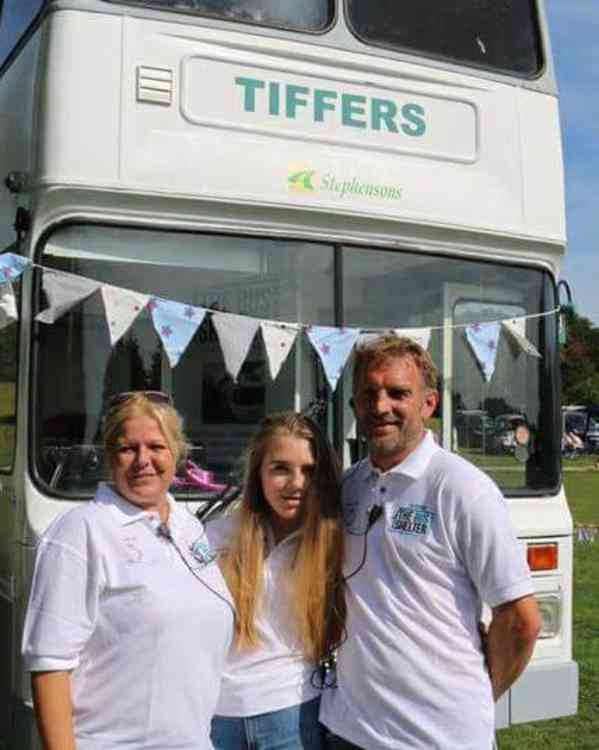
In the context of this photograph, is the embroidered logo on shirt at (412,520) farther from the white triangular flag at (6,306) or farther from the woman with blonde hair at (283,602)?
the white triangular flag at (6,306)

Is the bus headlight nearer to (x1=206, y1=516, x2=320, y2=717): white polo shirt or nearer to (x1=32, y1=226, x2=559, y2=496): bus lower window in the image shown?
(x1=32, y1=226, x2=559, y2=496): bus lower window

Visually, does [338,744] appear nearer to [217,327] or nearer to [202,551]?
[202,551]

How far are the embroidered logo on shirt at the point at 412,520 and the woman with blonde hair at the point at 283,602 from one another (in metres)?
0.21

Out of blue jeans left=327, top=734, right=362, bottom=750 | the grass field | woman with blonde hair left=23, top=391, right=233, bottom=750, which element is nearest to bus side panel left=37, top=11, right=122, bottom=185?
woman with blonde hair left=23, top=391, right=233, bottom=750

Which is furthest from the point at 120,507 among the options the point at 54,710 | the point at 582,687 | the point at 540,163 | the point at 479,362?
the point at 582,687

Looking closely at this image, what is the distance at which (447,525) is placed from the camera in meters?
2.67

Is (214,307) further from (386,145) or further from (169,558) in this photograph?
(169,558)

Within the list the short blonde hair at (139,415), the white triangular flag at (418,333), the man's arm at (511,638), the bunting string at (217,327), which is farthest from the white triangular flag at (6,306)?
the man's arm at (511,638)

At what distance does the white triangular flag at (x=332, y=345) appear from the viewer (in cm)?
435

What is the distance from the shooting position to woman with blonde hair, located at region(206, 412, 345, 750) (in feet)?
9.20

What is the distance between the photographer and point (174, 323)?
13.7 ft

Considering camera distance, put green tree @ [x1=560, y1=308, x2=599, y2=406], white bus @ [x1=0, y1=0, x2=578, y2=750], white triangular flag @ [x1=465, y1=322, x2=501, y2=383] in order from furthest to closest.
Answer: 1. green tree @ [x1=560, y1=308, x2=599, y2=406]
2. white triangular flag @ [x1=465, y1=322, x2=501, y2=383]
3. white bus @ [x1=0, y1=0, x2=578, y2=750]

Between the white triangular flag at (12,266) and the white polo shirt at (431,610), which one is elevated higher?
the white triangular flag at (12,266)

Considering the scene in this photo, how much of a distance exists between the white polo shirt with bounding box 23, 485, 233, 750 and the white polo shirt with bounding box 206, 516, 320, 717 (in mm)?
270
